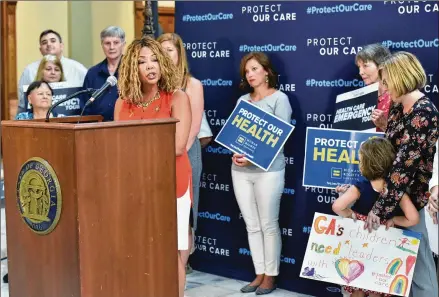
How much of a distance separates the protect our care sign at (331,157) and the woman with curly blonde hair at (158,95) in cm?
95

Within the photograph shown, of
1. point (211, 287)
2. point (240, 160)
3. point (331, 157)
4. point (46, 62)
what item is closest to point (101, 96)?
point (46, 62)

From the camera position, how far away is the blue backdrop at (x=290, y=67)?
4090 millimetres

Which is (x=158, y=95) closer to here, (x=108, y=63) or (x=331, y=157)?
(x=331, y=157)

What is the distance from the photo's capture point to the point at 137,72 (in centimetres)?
347

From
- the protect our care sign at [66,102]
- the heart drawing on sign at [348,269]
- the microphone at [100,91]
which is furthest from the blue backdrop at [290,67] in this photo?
the microphone at [100,91]

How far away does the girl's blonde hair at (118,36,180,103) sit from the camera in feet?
11.4

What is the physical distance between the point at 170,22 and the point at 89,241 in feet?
26.0

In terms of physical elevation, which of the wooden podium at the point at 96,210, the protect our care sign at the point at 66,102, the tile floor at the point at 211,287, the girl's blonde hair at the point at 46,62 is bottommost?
the tile floor at the point at 211,287

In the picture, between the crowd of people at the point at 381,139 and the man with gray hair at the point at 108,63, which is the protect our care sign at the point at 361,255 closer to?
the crowd of people at the point at 381,139

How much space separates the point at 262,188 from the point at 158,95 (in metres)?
1.18

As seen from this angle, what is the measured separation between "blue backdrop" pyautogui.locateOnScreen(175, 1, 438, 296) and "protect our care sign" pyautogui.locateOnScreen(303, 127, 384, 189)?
222 millimetres

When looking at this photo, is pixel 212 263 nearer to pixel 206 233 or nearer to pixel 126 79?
pixel 206 233

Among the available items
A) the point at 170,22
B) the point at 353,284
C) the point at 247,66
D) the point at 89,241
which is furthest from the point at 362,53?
the point at 170,22

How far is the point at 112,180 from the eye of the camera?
9.53 ft
